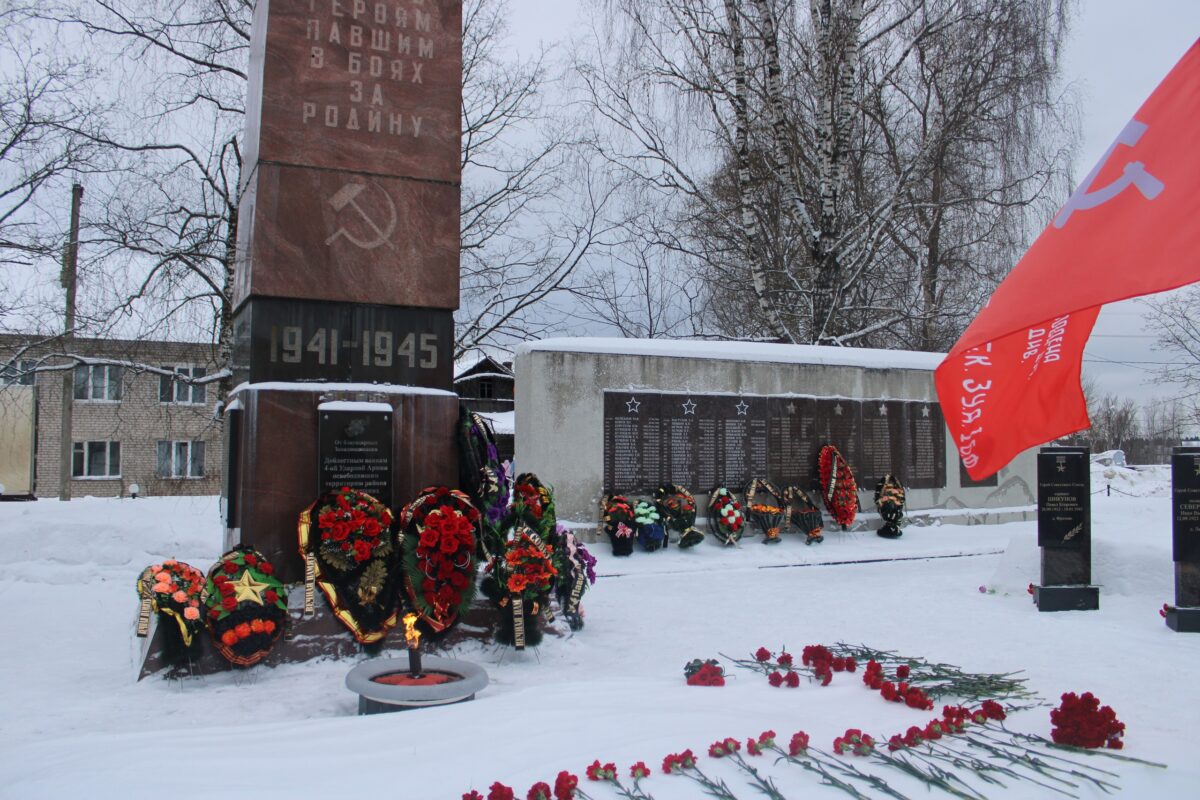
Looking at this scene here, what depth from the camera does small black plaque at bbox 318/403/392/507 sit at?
5465 mm

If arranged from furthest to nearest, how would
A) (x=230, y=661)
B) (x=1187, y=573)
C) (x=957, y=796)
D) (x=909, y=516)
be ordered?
(x=909, y=516) → (x=1187, y=573) → (x=230, y=661) → (x=957, y=796)

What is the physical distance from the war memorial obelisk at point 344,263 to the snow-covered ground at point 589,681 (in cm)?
124

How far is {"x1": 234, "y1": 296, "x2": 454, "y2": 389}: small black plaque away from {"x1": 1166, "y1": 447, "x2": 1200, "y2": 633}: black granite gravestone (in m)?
5.49

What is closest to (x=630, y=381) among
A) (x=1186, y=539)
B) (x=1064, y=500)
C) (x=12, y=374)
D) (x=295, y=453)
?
(x=1064, y=500)

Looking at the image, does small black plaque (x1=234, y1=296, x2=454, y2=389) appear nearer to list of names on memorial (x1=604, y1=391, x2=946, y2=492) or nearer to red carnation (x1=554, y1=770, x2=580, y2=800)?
red carnation (x1=554, y1=770, x2=580, y2=800)

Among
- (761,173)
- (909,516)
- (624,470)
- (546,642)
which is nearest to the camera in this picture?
(546,642)

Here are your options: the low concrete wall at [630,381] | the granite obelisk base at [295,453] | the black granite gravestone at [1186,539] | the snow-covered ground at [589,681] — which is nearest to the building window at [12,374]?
the snow-covered ground at [589,681]

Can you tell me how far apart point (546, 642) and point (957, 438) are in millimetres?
3153

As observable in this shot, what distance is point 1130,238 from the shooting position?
2.26 metres

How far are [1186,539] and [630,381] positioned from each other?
604cm

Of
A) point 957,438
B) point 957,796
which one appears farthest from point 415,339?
point 957,796

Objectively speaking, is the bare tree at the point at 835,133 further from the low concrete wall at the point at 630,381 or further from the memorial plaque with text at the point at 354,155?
the memorial plaque with text at the point at 354,155

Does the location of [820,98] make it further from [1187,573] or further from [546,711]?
[546,711]

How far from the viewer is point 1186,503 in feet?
21.8
